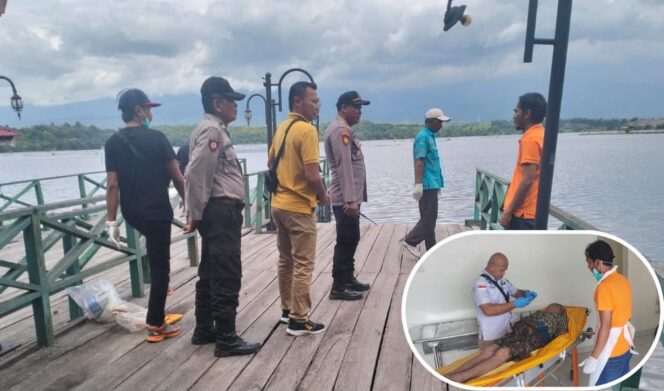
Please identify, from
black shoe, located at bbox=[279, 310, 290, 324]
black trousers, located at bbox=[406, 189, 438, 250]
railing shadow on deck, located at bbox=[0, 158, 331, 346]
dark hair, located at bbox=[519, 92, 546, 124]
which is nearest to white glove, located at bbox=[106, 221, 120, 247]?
railing shadow on deck, located at bbox=[0, 158, 331, 346]

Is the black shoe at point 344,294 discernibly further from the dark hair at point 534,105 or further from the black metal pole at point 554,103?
the black metal pole at point 554,103

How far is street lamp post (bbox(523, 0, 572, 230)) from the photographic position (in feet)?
5.45

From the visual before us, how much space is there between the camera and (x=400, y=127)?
146 feet

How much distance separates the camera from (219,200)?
2748mm

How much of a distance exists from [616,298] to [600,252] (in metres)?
0.08

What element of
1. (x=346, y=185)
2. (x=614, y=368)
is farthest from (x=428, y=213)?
(x=614, y=368)

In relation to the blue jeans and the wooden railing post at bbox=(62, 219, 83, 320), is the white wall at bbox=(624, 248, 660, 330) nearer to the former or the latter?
the blue jeans

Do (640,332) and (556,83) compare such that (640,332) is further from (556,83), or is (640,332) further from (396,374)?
(396,374)

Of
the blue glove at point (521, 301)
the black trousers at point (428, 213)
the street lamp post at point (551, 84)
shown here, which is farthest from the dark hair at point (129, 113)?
the black trousers at point (428, 213)

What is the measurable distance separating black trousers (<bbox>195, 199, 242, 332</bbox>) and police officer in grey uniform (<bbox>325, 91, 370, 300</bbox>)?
3.28ft

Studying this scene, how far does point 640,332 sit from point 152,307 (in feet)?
9.52

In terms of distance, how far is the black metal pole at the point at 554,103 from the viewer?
1.66 metres

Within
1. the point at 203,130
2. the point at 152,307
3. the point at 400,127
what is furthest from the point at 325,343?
the point at 400,127

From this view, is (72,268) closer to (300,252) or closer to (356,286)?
(300,252)
